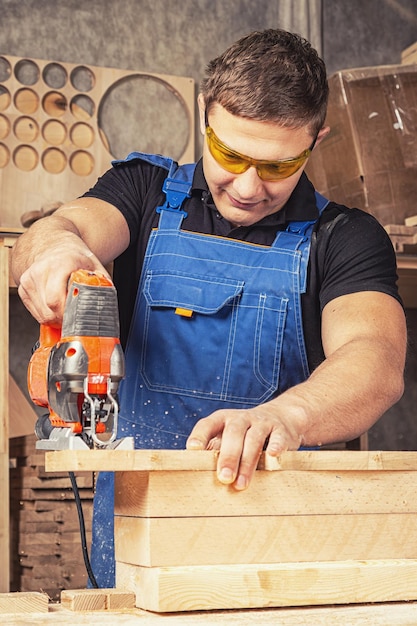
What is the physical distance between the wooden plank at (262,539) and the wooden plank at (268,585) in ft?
0.09

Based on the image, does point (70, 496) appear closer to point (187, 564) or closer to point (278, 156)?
point (278, 156)

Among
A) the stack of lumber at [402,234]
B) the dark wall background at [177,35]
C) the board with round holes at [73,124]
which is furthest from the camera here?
the dark wall background at [177,35]

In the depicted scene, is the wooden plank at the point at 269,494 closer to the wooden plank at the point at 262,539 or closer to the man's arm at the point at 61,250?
the wooden plank at the point at 262,539

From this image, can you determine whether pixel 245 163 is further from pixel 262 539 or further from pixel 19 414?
pixel 19 414

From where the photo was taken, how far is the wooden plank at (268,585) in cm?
140

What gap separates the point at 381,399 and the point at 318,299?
47 cm

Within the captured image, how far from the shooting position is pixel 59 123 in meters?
4.95

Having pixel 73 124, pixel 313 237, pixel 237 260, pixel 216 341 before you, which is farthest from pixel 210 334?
pixel 73 124

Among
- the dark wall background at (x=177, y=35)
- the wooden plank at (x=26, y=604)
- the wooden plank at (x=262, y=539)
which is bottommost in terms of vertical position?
the wooden plank at (x=26, y=604)

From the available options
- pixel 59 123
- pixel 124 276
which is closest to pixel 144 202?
pixel 124 276

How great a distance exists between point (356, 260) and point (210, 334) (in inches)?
16.3

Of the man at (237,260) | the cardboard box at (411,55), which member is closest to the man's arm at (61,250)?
the man at (237,260)

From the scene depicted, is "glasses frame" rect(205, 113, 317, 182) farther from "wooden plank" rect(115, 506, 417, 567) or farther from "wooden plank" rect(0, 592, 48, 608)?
"wooden plank" rect(0, 592, 48, 608)

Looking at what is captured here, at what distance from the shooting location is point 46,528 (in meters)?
4.24
